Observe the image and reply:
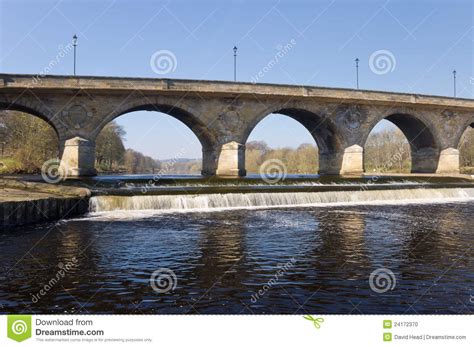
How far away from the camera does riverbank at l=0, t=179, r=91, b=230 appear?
13922 mm

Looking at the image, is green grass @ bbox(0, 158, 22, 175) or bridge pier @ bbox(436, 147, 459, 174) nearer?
green grass @ bbox(0, 158, 22, 175)

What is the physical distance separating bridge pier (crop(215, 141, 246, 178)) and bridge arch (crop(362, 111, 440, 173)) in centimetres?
1571

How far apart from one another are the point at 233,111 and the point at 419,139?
963 inches

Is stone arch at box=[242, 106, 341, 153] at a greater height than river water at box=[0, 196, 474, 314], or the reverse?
stone arch at box=[242, 106, 341, 153]

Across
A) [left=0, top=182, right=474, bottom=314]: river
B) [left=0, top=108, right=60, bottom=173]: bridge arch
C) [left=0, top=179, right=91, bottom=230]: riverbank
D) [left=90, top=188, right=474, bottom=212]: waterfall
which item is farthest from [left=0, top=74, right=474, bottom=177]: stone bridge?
[left=0, top=182, right=474, bottom=314]: river

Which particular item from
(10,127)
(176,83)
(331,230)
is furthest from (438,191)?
(10,127)

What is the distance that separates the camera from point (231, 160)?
36219mm

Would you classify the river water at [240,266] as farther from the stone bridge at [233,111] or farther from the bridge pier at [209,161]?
the bridge pier at [209,161]

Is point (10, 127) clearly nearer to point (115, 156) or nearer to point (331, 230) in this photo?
point (115, 156)

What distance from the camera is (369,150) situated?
98000 millimetres
